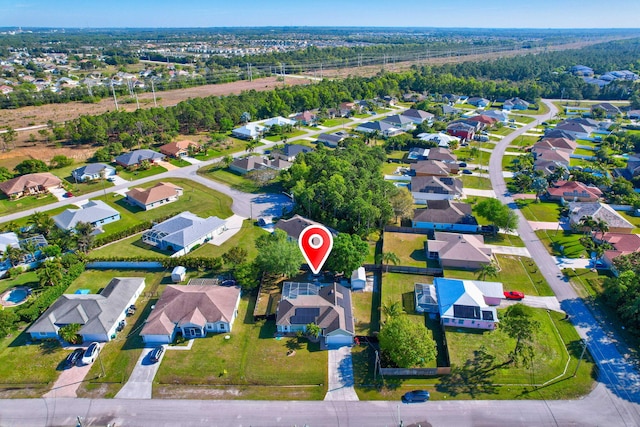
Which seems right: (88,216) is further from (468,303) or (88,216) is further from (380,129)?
(380,129)

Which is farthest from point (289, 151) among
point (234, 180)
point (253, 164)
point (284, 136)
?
point (284, 136)

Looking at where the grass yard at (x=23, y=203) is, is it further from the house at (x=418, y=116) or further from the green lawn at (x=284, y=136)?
the house at (x=418, y=116)

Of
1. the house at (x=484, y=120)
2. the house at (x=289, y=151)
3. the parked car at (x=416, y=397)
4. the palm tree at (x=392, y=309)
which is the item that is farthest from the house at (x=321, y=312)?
the house at (x=484, y=120)

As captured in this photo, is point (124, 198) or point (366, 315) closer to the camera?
point (366, 315)

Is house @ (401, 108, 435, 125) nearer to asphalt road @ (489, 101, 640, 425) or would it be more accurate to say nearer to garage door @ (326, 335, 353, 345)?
asphalt road @ (489, 101, 640, 425)

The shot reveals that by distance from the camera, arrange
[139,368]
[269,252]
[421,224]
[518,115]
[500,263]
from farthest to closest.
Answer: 1. [518,115]
2. [421,224]
3. [500,263]
4. [269,252]
5. [139,368]

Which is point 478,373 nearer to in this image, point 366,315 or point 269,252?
point 366,315

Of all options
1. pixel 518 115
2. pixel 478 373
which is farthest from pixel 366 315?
pixel 518 115
